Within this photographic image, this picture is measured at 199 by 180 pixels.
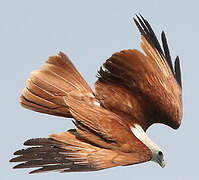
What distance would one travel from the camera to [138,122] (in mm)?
12031

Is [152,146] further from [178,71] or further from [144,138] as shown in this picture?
[178,71]

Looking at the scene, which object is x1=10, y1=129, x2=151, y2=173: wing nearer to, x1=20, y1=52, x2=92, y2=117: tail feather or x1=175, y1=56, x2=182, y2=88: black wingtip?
x1=20, y1=52, x2=92, y2=117: tail feather

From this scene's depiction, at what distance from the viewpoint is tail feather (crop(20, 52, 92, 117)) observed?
38.9 feet

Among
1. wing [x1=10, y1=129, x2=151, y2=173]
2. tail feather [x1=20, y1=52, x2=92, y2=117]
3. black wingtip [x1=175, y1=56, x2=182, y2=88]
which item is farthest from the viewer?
black wingtip [x1=175, y1=56, x2=182, y2=88]

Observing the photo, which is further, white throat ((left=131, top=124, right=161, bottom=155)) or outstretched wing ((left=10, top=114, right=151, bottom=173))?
white throat ((left=131, top=124, right=161, bottom=155))

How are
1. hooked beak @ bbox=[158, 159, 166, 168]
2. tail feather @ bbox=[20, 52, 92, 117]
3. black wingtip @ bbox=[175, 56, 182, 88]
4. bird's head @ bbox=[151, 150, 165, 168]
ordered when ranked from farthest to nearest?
black wingtip @ bbox=[175, 56, 182, 88] → tail feather @ bbox=[20, 52, 92, 117] → hooked beak @ bbox=[158, 159, 166, 168] → bird's head @ bbox=[151, 150, 165, 168]

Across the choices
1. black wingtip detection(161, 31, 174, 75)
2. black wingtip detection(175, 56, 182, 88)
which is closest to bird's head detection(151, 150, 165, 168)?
black wingtip detection(175, 56, 182, 88)

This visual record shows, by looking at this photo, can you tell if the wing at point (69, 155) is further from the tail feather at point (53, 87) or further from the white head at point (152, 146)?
the tail feather at point (53, 87)

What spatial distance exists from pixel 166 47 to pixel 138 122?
6.28 ft

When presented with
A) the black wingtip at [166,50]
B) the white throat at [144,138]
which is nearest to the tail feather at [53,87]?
the white throat at [144,138]

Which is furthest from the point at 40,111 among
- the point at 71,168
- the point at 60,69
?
the point at 71,168

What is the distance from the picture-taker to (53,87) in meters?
12.0

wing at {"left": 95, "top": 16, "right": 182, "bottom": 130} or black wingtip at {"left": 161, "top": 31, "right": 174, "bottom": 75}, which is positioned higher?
black wingtip at {"left": 161, "top": 31, "right": 174, "bottom": 75}

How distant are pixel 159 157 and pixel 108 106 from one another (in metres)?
1.07
